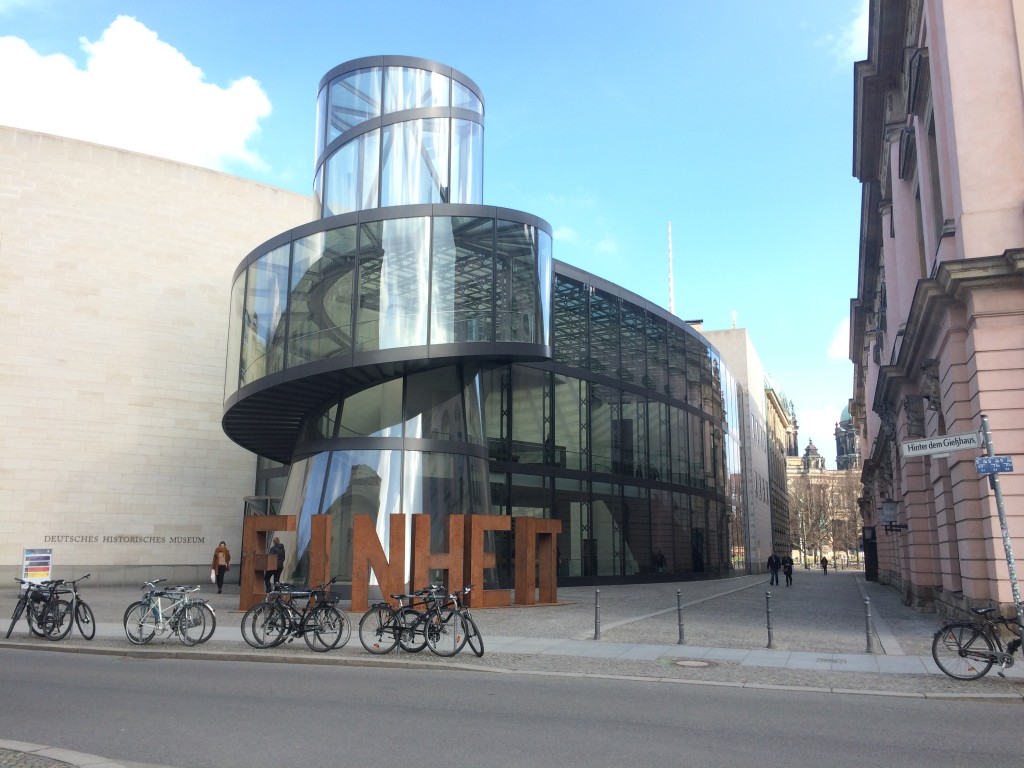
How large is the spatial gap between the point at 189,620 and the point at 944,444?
1227 centimetres

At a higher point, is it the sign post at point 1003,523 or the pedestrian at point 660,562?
the sign post at point 1003,523

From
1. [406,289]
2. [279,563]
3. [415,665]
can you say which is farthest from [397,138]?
[415,665]

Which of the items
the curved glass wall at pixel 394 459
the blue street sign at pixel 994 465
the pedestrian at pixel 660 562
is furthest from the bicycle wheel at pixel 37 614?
the pedestrian at pixel 660 562

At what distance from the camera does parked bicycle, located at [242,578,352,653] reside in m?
13.7

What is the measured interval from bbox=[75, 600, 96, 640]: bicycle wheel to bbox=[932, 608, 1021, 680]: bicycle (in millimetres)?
13803

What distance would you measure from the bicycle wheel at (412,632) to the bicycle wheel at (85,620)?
6021 mm

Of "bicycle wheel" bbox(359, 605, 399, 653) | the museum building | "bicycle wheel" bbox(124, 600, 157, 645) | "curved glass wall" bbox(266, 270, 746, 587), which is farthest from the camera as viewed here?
"curved glass wall" bbox(266, 270, 746, 587)

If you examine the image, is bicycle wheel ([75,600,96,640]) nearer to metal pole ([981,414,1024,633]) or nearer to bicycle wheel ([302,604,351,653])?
bicycle wheel ([302,604,351,653])

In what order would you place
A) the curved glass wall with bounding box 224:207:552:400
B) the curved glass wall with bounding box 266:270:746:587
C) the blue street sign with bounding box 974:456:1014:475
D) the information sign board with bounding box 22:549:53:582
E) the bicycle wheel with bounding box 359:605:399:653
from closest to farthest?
the blue street sign with bounding box 974:456:1014:475, the bicycle wheel with bounding box 359:605:399:653, the information sign board with bounding box 22:549:53:582, the curved glass wall with bounding box 224:207:552:400, the curved glass wall with bounding box 266:270:746:587

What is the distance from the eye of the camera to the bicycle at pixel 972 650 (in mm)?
10945

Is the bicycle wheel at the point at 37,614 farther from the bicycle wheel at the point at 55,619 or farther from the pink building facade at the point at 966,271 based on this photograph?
the pink building facade at the point at 966,271

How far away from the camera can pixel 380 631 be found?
13.2m

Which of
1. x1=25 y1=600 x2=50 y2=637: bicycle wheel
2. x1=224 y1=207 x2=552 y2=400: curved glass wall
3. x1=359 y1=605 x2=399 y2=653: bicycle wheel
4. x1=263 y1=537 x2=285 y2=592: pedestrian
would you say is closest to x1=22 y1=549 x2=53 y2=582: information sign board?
x1=263 y1=537 x2=285 y2=592: pedestrian

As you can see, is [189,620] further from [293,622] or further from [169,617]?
[293,622]
